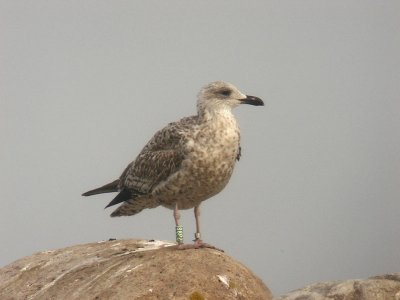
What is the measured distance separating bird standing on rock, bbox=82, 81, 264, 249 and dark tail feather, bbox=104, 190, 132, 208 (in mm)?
703

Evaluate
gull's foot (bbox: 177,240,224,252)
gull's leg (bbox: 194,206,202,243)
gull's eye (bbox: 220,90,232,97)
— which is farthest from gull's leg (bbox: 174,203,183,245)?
gull's eye (bbox: 220,90,232,97)

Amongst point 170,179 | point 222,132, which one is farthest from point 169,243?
point 222,132

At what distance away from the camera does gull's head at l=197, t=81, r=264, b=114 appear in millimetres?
13469

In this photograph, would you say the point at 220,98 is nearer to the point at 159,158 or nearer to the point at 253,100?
the point at 253,100

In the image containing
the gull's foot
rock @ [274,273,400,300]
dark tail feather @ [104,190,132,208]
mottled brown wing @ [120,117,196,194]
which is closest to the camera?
rock @ [274,273,400,300]

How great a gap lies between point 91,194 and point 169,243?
2.83 meters

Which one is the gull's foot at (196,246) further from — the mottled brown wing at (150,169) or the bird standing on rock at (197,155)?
the mottled brown wing at (150,169)

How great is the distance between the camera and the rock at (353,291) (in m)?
9.97

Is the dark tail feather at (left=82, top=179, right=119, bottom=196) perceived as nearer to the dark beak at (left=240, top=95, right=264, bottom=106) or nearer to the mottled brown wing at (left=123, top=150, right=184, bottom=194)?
the mottled brown wing at (left=123, top=150, right=184, bottom=194)

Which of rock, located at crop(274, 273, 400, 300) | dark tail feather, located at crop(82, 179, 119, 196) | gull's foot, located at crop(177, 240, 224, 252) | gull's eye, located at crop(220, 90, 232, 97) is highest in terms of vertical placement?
gull's eye, located at crop(220, 90, 232, 97)

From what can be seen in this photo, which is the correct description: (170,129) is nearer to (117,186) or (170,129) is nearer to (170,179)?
(170,179)

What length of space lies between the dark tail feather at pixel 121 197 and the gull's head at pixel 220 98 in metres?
2.77

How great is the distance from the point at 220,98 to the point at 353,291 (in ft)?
16.1

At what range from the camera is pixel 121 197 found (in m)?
15.5
